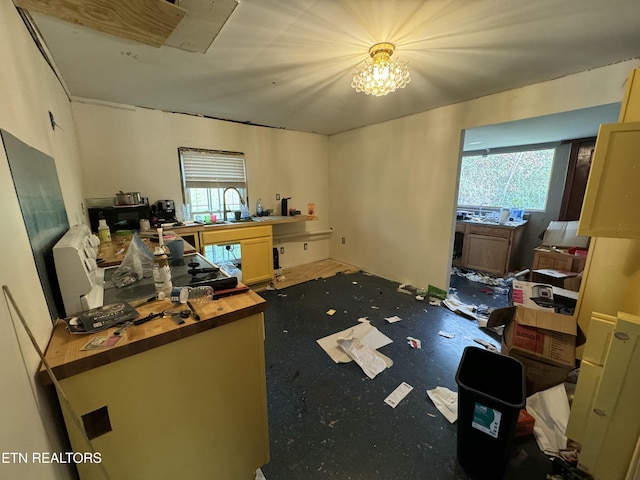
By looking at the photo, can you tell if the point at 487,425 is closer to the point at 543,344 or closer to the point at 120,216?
the point at 543,344

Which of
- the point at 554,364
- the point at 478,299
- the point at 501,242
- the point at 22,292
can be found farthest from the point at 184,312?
the point at 501,242

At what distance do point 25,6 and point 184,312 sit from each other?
1.54m

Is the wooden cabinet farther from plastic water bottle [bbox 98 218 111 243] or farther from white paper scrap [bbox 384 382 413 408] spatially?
plastic water bottle [bbox 98 218 111 243]

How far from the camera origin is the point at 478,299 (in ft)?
10.3

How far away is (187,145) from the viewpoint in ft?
10.2

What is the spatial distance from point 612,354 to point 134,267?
232 centimetres

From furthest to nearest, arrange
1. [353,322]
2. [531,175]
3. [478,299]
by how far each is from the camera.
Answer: [531,175]
[478,299]
[353,322]

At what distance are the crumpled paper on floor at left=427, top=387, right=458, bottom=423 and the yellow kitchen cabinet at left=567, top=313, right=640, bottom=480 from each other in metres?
0.54

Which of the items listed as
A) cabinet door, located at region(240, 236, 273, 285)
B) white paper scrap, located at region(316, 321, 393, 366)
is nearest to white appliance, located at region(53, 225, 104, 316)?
white paper scrap, located at region(316, 321, 393, 366)

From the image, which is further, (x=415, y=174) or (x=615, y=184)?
(x=415, y=174)

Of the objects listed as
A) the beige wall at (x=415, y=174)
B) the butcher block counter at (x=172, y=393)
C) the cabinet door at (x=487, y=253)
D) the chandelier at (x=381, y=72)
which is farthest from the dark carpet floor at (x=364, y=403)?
the chandelier at (x=381, y=72)

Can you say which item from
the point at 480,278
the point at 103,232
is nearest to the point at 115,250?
the point at 103,232

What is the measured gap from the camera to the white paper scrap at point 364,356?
6.34ft

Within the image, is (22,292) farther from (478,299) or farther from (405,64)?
(478,299)
